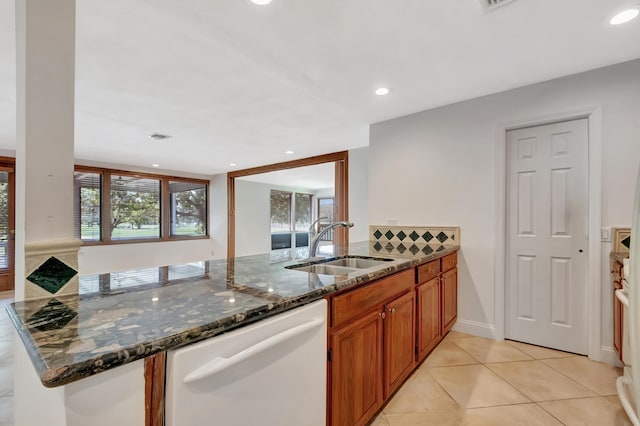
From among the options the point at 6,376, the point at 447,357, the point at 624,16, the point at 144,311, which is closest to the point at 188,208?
the point at 6,376

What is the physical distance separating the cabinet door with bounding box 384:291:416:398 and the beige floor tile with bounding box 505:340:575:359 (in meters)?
1.22

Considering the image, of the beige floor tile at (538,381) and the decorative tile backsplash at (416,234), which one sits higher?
the decorative tile backsplash at (416,234)

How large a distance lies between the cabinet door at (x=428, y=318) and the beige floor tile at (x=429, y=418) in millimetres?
385

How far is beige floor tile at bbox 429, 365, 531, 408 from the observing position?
181cm

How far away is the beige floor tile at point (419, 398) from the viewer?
5.72 ft

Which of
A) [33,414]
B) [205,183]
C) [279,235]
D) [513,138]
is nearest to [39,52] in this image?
[33,414]

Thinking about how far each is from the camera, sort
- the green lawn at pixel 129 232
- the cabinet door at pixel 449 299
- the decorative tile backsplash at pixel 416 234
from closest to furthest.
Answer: the cabinet door at pixel 449 299 → the decorative tile backsplash at pixel 416 234 → the green lawn at pixel 129 232

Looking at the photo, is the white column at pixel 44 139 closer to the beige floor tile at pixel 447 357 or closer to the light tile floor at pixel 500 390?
the light tile floor at pixel 500 390

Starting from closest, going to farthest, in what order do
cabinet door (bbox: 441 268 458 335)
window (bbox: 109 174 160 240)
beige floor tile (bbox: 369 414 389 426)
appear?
1. beige floor tile (bbox: 369 414 389 426)
2. cabinet door (bbox: 441 268 458 335)
3. window (bbox: 109 174 160 240)

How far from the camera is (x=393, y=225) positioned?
132 inches

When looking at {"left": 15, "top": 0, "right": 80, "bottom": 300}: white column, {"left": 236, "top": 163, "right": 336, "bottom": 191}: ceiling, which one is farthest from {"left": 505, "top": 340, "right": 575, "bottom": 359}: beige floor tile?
{"left": 236, "top": 163, "right": 336, "bottom": 191}: ceiling

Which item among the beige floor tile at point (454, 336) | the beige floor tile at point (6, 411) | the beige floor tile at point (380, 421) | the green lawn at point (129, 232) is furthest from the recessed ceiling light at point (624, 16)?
the green lawn at point (129, 232)

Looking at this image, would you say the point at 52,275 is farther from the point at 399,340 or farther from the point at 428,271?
the point at 428,271

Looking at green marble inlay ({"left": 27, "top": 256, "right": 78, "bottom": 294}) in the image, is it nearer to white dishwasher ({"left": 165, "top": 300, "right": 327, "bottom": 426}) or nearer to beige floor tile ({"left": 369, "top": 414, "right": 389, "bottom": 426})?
white dishwasher ({"left": 165, "top": 300, "right": 327, "bottom": 426})
